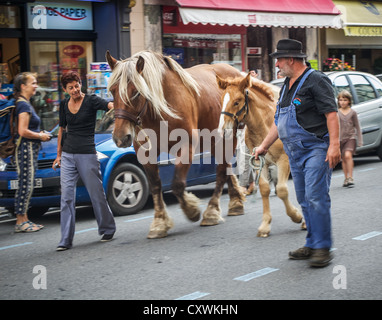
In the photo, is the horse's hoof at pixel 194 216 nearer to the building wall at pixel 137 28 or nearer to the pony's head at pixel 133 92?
the pony's head at pixel 133 92

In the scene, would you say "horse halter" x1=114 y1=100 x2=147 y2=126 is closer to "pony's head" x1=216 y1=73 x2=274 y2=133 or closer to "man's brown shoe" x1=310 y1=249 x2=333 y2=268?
"pony's head" x1=216 y1=73 x2=274 y2=133

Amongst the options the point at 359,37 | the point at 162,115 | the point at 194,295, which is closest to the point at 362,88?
the point at 162,115

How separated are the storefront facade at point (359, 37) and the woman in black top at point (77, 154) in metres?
14.9

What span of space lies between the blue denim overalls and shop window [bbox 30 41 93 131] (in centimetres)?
912

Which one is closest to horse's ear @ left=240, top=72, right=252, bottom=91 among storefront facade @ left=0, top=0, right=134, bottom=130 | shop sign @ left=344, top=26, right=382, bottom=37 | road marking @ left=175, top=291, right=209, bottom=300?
road marking @ left=175, top=291, right=209, bottom=300

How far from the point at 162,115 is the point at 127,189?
2015 millimetres

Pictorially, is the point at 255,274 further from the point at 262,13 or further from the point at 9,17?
the point at 262,13

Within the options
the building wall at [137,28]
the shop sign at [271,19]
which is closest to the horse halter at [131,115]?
the building wall at [137,28]

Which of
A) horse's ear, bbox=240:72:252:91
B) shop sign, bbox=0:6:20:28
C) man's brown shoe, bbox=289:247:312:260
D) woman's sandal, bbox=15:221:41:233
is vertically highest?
shop sign, bbox=0:6:20:28

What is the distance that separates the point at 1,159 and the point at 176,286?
4.39 m

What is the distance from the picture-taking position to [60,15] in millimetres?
14625

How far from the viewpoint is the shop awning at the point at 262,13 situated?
15.5 m

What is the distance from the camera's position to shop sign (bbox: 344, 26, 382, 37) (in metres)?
20.5

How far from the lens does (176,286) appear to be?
16.9 ft
